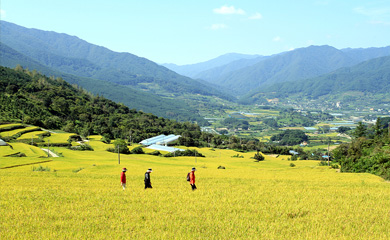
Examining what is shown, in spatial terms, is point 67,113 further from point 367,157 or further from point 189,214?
point 189,214

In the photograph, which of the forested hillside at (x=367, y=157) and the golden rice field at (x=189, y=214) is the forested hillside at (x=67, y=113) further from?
the golden rice field at (x=189, y=214)

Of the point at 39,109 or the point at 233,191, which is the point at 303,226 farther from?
the point at 39,109

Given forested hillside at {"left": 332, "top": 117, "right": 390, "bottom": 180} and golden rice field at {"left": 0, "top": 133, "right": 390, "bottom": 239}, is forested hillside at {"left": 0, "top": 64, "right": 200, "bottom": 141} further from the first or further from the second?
golden rice field at {"left": 0, "top": 133, "right": 390, "bottom": 239}

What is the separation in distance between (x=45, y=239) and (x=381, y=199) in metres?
17.7

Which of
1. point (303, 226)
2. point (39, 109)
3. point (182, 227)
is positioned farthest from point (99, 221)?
point (39, 109)

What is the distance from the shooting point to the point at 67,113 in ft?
470

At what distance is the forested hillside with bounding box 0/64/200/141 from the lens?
4567 inches

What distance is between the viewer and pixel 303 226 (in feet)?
43.0

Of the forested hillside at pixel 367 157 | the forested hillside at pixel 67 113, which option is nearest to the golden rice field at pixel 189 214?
the forested hillside at pixel 367 157

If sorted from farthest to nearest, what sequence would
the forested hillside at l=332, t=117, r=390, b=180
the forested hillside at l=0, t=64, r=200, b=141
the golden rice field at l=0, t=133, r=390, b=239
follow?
the forested hillside at l=0, t=64, r=200, b=141, the forested hillside at l=332, t=117, r=390, b=180, the golden rice field at l=0, t=133, r=390, b=239

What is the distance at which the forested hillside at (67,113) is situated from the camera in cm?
11600

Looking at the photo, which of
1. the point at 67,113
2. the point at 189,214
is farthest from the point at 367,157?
the point at 67,113

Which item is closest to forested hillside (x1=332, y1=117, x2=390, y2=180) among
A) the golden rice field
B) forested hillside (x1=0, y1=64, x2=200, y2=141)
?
the golden rice field

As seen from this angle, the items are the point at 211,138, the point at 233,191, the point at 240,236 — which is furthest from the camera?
the point at 211,138
